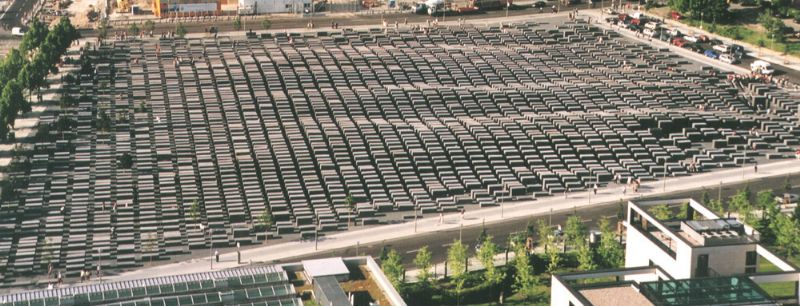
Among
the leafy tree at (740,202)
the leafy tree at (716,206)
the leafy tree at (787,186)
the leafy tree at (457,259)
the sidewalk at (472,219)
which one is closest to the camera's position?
the leafy tree at (457,259)

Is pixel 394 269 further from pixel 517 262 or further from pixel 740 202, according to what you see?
pixel 740 202

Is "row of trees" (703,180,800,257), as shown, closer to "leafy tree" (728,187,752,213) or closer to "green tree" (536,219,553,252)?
"leafy tree" (728,187,752,213)

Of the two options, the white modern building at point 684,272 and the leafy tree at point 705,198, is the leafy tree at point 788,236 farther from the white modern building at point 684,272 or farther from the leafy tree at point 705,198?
the white modern building at point 684,272

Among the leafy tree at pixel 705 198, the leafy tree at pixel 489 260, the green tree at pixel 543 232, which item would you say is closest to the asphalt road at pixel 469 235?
the leafy tree at pixel 705 198

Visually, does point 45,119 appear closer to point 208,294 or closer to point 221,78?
point 221,78

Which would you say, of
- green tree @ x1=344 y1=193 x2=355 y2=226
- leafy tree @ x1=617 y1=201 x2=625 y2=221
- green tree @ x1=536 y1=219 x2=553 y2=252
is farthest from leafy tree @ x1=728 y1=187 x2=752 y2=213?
green tree @ x1=344 y1=193 x2=355 y2=226

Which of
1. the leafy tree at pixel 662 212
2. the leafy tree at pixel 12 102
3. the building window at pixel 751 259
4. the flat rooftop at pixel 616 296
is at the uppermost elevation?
the leafy tree at pixel 12 102

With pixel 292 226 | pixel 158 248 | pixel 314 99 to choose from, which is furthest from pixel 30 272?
pixel 314 99
